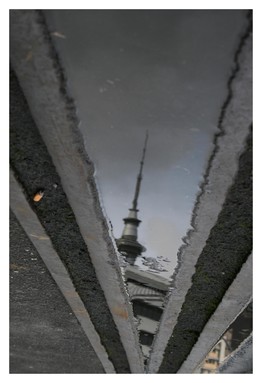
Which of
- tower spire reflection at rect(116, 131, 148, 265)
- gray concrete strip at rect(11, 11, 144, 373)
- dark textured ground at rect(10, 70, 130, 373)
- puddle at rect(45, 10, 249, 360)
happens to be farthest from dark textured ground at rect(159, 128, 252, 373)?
dark textured ground at rect(10, 70, 130, 373)

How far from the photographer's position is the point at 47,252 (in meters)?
2.37

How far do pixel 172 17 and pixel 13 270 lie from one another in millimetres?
2047

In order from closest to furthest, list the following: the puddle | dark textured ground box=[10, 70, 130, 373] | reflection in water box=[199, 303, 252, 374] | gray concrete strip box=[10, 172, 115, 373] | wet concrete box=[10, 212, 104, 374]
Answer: the puddle < dark textured ground box=[10, 70, 130, 373] < gray concrete strip box=[10, 172, 115, 373] < wet concrete box=[10, 212, 104, 374] < reflection in water box=[199, 303, 252, 374]

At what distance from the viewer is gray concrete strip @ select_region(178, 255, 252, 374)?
7.60 ft

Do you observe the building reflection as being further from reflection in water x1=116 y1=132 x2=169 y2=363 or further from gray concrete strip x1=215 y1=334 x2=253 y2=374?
gray concrete strip x1=215 y1=334 x2=253 y2=374

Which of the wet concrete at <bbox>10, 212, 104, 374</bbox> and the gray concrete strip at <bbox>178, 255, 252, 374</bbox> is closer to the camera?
the gray concrete strip at <bbox>178, 255, 252, 374</bbox>

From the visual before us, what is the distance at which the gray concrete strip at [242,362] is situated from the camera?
9.03 ft

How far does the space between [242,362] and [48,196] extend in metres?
2.06

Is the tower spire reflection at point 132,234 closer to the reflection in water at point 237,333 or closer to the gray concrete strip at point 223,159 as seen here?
the gray concrete strip at point 223,159

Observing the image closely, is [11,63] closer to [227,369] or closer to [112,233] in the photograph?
[112,233]

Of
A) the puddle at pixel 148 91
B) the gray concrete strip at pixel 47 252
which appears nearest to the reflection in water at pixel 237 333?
the gray concrete strip at pixel 47 252

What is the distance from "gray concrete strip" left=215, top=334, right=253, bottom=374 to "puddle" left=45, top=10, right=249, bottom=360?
1456 millimetres

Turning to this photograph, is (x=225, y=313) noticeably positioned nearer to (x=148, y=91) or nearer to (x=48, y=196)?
(x=48, y=196)

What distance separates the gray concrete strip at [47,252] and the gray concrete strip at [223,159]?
2.66ft
